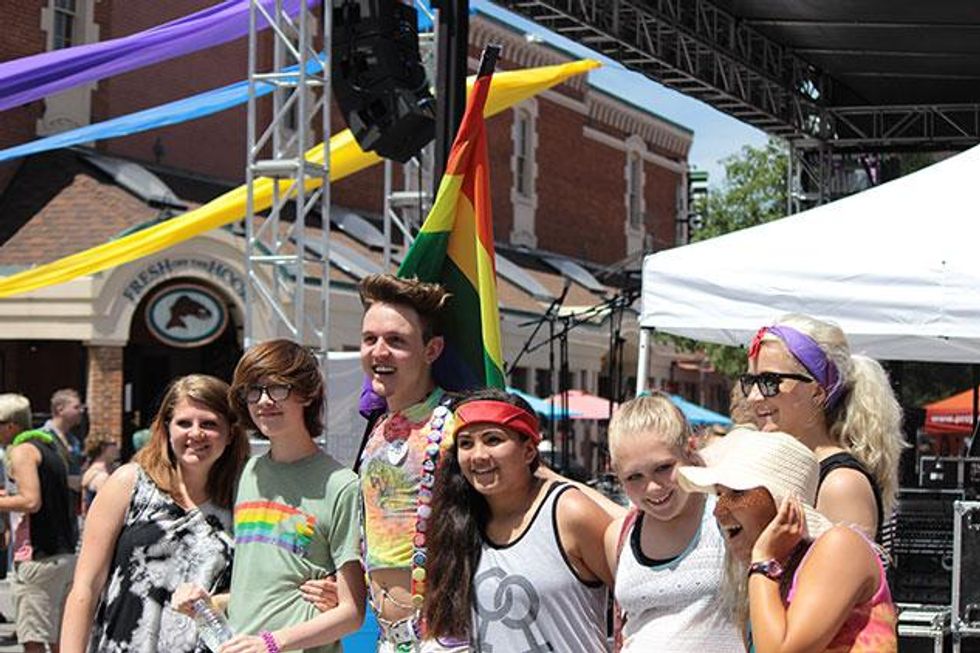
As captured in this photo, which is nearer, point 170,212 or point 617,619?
point 617,619

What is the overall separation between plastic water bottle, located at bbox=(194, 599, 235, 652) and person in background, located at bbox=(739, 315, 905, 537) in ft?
5.16

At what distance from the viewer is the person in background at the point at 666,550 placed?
3686 mm

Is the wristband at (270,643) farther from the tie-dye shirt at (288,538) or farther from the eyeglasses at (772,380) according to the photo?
the eyeglasses at (772,380)

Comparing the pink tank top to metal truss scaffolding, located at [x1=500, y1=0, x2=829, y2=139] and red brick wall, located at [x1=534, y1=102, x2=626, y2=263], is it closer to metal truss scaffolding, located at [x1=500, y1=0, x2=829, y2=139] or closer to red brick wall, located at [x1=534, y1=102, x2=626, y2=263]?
metal truss scaffolding, located at [x1=500, y1=0, x2=829, y2=139]

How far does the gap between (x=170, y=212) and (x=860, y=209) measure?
13.7 m

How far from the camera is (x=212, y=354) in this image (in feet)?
75.6

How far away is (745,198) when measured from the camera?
3403 cm

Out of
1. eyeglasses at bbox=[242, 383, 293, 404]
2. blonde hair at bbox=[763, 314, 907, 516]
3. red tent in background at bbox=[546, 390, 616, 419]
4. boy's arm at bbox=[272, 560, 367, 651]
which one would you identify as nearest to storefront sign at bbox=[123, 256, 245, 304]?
red tent in background at bbox=[546, 390, 616, 419]

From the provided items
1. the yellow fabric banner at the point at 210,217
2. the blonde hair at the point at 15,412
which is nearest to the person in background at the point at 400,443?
the blonde hair at the point at 15,412

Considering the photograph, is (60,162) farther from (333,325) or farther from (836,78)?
(836,78)

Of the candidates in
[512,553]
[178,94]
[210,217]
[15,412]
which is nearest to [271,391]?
[512,553]

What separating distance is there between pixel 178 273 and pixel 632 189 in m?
22.1

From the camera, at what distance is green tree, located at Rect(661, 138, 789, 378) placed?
110 feet

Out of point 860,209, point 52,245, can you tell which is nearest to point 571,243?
point 52,245
